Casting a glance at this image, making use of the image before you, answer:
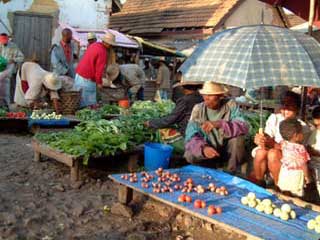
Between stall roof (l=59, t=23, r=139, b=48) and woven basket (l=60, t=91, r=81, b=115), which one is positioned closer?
woven basket (l=60, t=91, r=81, b=115)

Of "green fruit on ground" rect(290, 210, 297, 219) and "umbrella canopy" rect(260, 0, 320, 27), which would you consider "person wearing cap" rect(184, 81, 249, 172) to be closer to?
"green fruit on ground" rect(290, 210, 297, 219)

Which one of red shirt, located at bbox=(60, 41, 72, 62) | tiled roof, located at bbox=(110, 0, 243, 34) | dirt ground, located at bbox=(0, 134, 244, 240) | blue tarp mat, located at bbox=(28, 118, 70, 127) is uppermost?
tiled roof, located at bbox=(110, 0, 243, 34)

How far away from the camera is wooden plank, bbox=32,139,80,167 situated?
5066 millimetres

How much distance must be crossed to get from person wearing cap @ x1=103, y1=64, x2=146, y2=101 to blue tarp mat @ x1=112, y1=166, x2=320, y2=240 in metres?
5.55

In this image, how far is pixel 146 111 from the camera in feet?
25.3

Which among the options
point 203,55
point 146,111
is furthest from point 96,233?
point 146,111

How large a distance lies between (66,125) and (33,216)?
154 inches

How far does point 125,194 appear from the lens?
4.30m

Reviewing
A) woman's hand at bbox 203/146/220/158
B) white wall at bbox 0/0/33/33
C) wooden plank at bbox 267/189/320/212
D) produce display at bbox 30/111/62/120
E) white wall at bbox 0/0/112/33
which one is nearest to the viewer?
wooden plank at bbox 267/189/320/212

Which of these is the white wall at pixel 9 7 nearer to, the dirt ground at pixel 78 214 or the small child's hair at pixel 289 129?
the dirt ground at pixel 78 214

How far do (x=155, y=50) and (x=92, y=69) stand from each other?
659cm

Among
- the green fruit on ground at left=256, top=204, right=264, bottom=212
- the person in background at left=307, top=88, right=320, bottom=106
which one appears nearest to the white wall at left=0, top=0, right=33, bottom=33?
the person in background at left=307, top=88, right=320, bottom=106

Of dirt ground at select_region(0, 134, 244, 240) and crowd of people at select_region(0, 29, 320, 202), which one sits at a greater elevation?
crowd of people at select_region(0, 29, 320, 202)

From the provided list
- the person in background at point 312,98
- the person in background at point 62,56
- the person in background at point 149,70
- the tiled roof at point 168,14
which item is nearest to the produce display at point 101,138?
the person in background at point 62,56
